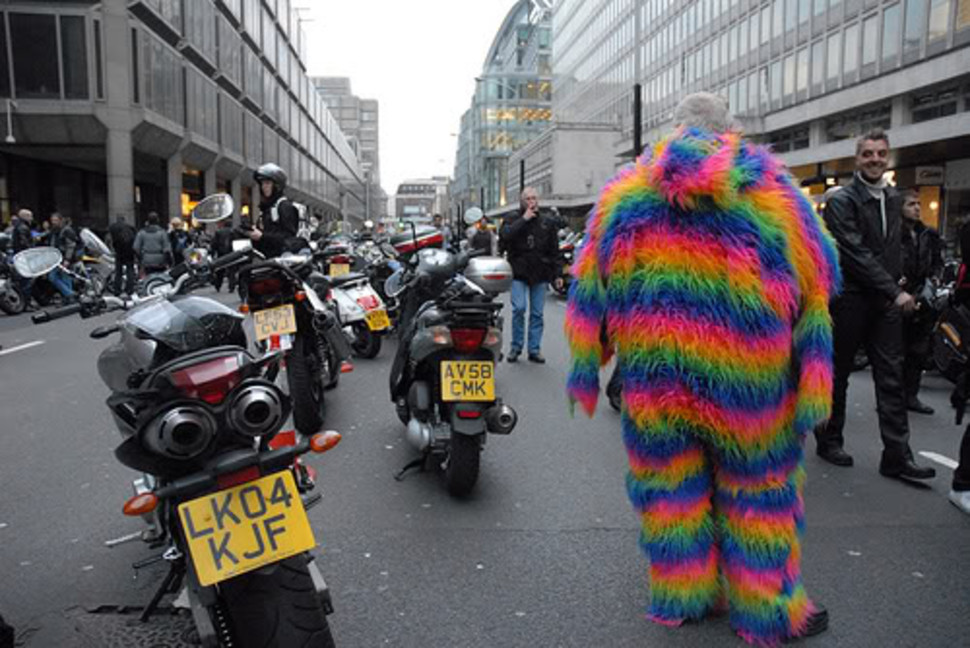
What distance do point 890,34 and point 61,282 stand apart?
30.4m

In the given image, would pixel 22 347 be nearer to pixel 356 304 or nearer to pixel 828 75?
pixel 356 304

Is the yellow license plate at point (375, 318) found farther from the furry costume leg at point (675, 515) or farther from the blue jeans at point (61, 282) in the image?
the blue jeans at point (61, 282)

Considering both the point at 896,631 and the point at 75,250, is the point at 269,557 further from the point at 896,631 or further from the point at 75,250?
the point at 75,250

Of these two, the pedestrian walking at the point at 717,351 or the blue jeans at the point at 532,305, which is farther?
the blue jeans at the point at 532,305

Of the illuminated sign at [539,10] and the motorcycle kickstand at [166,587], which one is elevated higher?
the illuminated sign at [539,10]

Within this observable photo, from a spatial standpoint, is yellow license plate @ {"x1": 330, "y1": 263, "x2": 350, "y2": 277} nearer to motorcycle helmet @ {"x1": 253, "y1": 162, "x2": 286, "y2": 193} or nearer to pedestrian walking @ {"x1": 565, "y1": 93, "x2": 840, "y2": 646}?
motorcycle helmet @ {"x1": 253, "y1": 162, "x2": 286, "y2": 193}

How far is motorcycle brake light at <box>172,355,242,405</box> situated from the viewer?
2.33m

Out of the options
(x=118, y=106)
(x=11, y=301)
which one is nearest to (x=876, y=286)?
(x=11, y=301)

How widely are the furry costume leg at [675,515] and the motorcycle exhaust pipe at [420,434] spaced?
5.85 ft

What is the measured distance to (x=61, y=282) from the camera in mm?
15844

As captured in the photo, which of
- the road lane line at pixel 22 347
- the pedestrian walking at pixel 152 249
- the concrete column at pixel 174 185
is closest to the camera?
the road lane line at pixel 22 347

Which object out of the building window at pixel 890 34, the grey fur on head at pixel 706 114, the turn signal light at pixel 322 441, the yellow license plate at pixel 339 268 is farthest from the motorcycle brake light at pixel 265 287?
the building window at pixel 890 34

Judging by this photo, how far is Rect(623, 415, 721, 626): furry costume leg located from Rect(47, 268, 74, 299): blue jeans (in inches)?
612

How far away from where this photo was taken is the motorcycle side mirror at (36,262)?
136 inches
